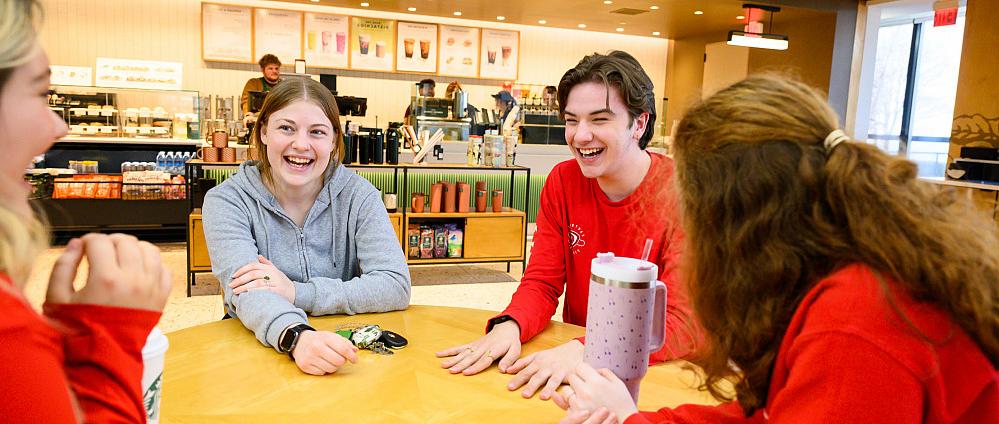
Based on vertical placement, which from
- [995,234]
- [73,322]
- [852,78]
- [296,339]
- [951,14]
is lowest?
[296,339]

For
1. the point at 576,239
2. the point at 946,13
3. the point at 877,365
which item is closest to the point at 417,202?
the point at 576,239

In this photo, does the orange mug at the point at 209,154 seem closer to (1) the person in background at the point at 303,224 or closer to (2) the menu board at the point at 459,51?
(1) the person in background at the point at 303,224

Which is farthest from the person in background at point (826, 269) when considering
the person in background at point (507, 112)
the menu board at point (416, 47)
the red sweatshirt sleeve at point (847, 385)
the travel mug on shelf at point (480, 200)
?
the menu board at point (416, 47)

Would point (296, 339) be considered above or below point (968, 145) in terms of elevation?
below

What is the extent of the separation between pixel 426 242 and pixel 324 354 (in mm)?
4007

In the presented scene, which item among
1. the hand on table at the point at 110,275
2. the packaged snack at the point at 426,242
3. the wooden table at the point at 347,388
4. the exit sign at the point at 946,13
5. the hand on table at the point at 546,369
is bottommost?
the packaged snack at the point at 426,242

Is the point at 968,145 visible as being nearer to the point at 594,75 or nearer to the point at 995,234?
the point at 594,75

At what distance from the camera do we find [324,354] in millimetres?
1382

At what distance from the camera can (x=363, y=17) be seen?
9234 millimetres

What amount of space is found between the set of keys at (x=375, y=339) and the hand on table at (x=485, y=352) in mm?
115

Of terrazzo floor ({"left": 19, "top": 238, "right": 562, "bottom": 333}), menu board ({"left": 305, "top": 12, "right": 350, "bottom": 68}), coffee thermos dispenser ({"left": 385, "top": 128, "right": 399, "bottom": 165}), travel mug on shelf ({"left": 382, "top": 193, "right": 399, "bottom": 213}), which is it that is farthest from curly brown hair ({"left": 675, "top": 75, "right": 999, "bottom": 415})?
menu board ({"left": 305, "top": 12, "right": 350, "bottom": 68})

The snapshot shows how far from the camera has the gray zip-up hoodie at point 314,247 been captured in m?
1.76

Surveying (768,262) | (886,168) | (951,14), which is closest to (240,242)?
(768,262)

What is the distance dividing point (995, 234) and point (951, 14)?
7659 mm
